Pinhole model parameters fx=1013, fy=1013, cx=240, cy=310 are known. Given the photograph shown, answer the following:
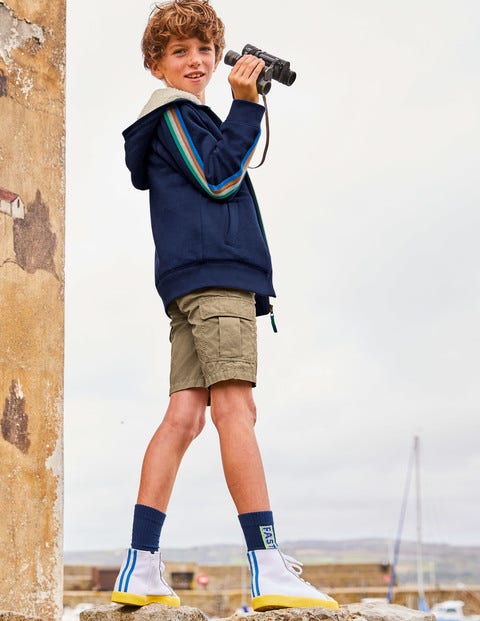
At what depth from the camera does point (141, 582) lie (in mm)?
3402

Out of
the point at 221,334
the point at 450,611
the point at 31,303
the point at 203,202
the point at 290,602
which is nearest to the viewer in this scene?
the point at 290,602

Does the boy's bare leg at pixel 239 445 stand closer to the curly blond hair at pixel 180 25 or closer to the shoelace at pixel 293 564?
the shoelace at pixel 293 564

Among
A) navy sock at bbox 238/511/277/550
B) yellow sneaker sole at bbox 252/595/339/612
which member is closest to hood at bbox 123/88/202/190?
navy sock at bbox 238/511/277/550

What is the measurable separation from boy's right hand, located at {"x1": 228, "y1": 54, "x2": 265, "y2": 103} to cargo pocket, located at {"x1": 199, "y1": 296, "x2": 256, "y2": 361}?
28.2 inches

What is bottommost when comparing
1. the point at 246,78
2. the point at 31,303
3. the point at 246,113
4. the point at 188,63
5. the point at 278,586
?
the point at 278,586

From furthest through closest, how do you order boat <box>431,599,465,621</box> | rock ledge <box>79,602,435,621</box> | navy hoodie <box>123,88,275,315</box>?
1. boat <box>431,599,465,621</box>
2. navy hoodie <box>123,88,275,315</box>
3. rock ledge <box>79,602,435,621</box>

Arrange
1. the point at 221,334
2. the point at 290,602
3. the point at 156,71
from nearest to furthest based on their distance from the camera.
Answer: the point at 290,602, the point at 221,334, the point at 156,71

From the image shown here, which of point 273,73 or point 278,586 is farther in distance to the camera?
point 273,73

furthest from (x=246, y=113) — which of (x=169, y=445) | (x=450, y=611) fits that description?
(x=450, y=611)

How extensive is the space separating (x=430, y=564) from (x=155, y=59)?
38.3 m

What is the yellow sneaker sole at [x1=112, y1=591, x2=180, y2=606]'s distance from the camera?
335 centimetres

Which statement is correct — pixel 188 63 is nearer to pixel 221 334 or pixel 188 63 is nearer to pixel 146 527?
pixel 221 334

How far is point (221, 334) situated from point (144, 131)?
84 cm

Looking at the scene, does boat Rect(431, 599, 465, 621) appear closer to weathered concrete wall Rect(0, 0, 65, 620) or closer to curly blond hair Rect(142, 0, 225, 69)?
weathered concrete wall Rect(0, 0, 65, 620)
